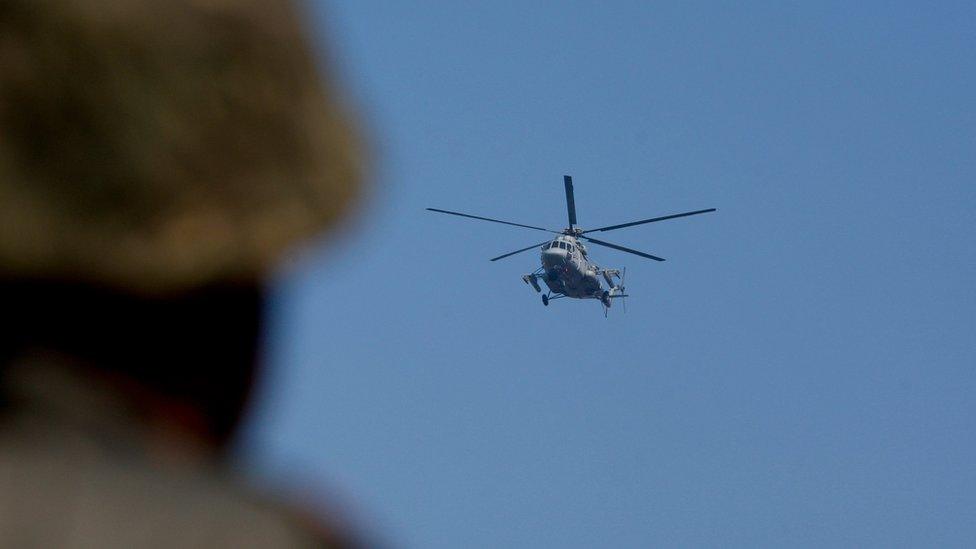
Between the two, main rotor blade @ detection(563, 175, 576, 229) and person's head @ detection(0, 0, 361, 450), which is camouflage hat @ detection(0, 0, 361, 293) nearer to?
person's head @ detection(0, 0, 361, 450)

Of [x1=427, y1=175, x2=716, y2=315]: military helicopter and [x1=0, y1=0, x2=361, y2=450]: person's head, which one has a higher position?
[x1=427, y1=175, x2=716, y2=315]: military helicopter

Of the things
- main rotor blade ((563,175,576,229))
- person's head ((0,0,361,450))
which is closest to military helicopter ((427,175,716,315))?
main rotor blade ((563,175,576,229))

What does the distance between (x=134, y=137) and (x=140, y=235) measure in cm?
8

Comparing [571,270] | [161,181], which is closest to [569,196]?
[571,270]

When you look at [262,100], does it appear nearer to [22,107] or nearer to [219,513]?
[22,107]

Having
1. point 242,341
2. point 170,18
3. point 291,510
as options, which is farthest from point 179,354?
point 170,18

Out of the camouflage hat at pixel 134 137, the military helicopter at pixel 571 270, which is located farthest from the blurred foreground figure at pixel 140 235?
the military helicopter at pixel 571 270

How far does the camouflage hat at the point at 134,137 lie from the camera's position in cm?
118

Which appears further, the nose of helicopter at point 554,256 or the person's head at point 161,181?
the nose of helicopter at point 554,256

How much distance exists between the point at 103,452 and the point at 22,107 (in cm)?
28

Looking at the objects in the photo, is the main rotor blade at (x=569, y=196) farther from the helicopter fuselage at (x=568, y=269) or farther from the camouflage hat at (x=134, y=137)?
the camouflage hat at (x=134, y=137)

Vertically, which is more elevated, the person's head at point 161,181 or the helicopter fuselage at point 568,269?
the helicopter fuselage at point 568,269

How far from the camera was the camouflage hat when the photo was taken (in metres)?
1.18

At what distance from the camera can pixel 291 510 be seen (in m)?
1.27
